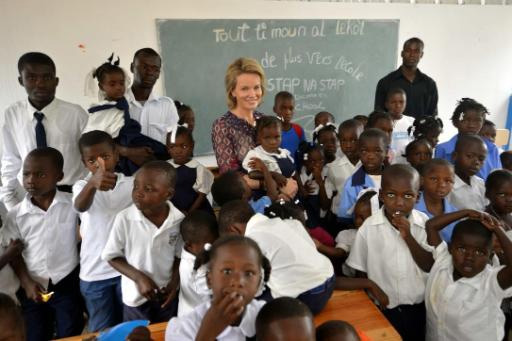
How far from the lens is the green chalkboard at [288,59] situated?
3.99 metres

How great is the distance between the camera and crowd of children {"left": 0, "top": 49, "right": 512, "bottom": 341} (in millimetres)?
1199

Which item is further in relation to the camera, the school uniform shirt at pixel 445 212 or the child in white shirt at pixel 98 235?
the school uniform shirt at pixel 445 212

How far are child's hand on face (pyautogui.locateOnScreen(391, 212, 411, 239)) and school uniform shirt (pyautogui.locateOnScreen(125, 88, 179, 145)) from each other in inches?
56.7

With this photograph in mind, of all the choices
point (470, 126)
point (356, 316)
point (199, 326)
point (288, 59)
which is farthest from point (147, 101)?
point (288, 59)

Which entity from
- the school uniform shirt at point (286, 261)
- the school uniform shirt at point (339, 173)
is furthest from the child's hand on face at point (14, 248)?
the school uniform shirt at point (339, 173)

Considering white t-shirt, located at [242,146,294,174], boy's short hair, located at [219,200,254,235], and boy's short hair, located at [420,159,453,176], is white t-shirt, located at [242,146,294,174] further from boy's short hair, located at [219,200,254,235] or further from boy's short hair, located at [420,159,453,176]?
boy's short hair, located at [420,159,453,176]

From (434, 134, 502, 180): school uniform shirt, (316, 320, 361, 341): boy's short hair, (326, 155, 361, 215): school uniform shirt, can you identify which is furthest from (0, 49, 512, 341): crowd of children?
(434, 134, 502, 180): school uniform shirt

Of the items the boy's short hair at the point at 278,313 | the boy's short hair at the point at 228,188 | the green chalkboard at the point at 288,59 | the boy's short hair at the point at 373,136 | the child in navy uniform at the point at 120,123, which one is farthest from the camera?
the green chalkboard at the point at 288,59

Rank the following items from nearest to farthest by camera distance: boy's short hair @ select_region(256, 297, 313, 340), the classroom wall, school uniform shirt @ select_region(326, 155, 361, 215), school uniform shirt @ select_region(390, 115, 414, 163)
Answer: boy's short hair @ select_region(256, 297, 313, 340)
school uniform shirt @ select_region(326, 155, 361, 215)
school uniform shirt @ select_region(390, 115, 414, 163)
the classroom wall

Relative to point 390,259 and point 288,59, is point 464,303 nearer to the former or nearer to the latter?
point 390,259

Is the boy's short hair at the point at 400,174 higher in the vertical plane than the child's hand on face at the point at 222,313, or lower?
higher

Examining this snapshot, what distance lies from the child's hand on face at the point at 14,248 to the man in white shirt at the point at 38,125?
49 centimetres

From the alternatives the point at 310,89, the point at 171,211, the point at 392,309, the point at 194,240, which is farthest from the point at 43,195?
the point at 310,89

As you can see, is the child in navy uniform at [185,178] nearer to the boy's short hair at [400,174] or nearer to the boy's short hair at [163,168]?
the boy's short hair at [163,168]
